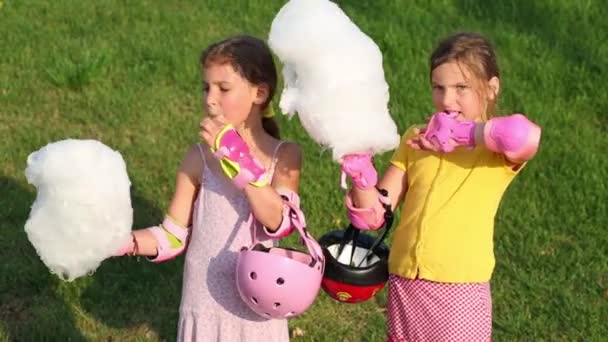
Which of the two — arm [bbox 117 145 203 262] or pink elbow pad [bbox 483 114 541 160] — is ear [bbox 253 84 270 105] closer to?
arm [bbox 117 145 203 262]

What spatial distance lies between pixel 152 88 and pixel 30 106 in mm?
779

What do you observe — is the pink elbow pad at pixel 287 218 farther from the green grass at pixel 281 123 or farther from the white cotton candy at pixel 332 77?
the green grass at pixel 281 123

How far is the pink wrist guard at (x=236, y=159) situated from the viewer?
2.96 m

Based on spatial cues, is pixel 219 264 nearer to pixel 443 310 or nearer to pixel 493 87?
pixel 443 310

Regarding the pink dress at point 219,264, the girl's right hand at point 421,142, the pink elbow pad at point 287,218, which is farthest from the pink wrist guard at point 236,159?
the girl's right hand at point 421,142

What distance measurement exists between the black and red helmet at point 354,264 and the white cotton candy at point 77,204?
652 millimetres

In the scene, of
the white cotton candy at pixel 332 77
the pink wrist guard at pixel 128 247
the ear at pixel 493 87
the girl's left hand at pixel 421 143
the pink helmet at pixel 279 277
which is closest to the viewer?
the white cotton candy at pixel 332 77

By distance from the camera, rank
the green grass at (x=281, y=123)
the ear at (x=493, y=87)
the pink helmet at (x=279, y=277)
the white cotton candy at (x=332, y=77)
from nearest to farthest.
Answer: the white cotton candy at (x=332, y=77) → the pink helmet at (x=279, y=277) → the ear at (x=493, y=87) → the green grass at (x=281, y=123)

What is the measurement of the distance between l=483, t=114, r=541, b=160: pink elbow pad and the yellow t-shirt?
260 millimetres

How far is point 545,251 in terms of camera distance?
529cm

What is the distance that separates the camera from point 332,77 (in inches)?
114

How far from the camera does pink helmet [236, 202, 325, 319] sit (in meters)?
3.00

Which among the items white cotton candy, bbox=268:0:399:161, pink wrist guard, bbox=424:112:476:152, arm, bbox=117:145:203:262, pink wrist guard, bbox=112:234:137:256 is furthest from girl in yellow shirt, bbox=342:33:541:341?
pink wrist guard, bbox=112:234:137:256

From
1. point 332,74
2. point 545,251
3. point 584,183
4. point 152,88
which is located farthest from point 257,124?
point 152,88
